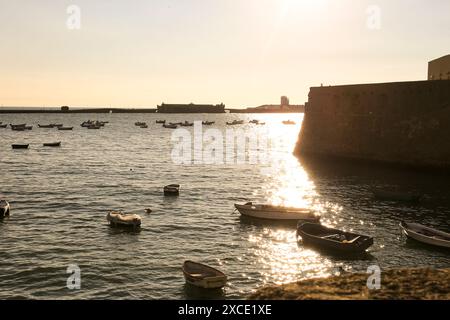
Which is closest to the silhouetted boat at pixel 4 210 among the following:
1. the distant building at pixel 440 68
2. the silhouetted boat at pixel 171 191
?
the silhouetted boat at pixel 171 191

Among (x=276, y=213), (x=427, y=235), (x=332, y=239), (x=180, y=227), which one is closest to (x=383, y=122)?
(x=276, y=213)

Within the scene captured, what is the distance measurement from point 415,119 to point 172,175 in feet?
97.5

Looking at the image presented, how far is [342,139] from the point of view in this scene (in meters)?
63.7

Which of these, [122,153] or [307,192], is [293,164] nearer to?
[307,192]

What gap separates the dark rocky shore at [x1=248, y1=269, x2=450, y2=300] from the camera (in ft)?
32.7

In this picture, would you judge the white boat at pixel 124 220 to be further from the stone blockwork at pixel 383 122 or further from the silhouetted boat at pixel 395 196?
the stone blockwork at pixel 383 122

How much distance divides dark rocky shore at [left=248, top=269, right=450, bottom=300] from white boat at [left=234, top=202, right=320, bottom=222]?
1982 cm

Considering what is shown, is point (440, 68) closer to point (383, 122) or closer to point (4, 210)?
point (383, 122)

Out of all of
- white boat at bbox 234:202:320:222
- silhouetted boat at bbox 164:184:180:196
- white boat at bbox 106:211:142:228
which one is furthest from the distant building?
white boat at bbox 106:211:142:228

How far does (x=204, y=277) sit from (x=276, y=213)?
13.7 meters

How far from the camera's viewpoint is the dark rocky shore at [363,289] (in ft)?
32.7

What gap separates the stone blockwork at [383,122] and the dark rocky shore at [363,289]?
4231 centimetres

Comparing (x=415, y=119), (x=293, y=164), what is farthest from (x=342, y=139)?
(x=415, y=119)

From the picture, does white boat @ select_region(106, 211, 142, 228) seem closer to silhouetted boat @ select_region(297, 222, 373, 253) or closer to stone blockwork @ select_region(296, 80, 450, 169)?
silhouetted boat @ select_region(297, 222, 373, 253)
